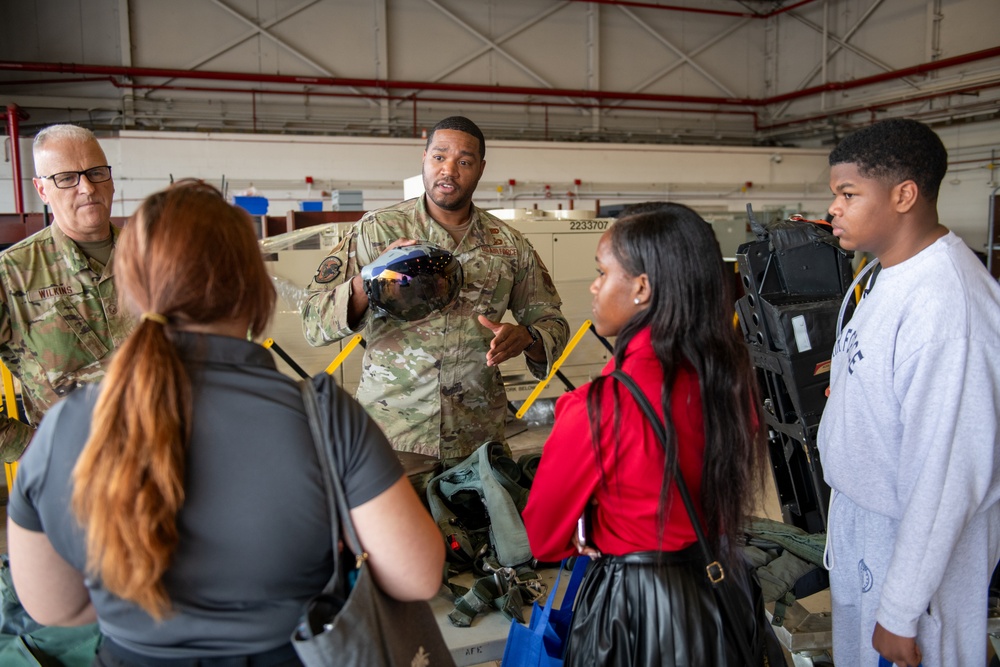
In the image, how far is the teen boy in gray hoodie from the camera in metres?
1.34

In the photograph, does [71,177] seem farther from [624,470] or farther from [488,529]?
[624,470]

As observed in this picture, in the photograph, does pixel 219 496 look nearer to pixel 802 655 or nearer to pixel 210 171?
pixel 802 655

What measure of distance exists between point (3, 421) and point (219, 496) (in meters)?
1.41

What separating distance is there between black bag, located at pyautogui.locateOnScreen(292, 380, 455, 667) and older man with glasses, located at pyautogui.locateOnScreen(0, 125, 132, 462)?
1.43 metres

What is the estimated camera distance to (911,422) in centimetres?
139

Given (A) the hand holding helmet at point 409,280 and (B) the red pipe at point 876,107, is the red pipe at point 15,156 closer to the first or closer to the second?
(A) the hand holding helmet at point 409,280

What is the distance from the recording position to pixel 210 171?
7.63m

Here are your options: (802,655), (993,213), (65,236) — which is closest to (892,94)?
(993,213)

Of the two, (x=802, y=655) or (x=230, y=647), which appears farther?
(x=802, y=655)

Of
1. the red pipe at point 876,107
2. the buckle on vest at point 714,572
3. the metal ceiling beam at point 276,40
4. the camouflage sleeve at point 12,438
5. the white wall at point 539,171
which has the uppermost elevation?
the metal ceiling beam at point 276,40

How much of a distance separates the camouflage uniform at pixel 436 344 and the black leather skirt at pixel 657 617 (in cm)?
107

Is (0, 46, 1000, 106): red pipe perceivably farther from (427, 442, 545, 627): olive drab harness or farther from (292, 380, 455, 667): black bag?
(292, 380, 455, 667): black bag

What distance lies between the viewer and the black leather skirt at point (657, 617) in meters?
1.23

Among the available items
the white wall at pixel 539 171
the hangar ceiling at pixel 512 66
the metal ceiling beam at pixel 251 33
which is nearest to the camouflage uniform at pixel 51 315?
the white wall at pixel 539 171
